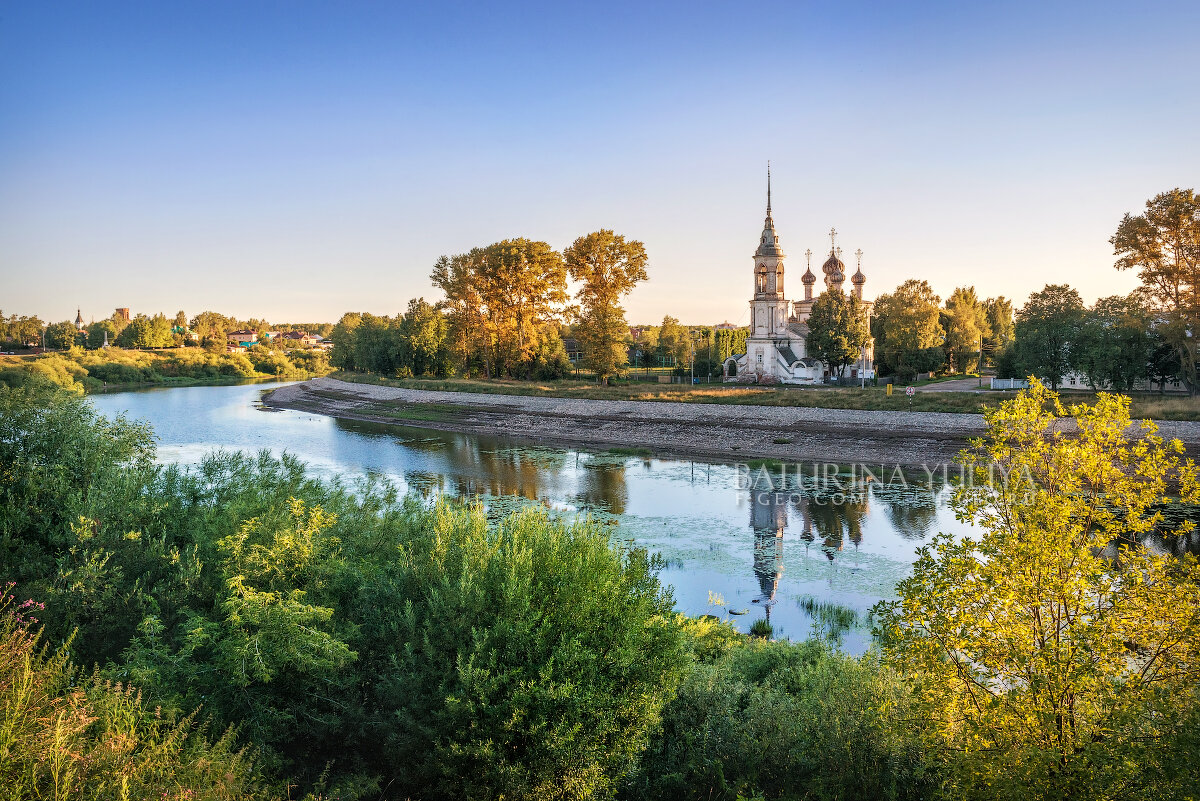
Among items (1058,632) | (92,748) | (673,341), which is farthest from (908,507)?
(673,341)

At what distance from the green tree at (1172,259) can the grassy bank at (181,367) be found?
7573cm

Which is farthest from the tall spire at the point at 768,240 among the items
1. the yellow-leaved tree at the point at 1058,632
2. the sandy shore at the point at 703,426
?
the yellow-leaved tree at the point at 1058,632

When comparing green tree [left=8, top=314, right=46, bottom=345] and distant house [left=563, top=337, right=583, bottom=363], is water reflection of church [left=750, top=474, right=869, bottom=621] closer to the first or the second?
distant house [left=563, top=337, right=583, bottom=363]

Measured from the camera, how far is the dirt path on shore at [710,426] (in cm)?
2997

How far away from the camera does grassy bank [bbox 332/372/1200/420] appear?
30.0 metres

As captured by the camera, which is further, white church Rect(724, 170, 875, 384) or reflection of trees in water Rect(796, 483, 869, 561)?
white church Rect(724, 170, 875, 384)

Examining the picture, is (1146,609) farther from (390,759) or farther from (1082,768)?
(390,759)

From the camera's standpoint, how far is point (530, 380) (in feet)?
189

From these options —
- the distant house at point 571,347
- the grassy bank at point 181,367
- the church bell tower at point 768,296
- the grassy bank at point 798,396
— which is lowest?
the grassy bank at point 798,396

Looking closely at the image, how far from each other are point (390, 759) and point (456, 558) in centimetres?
224

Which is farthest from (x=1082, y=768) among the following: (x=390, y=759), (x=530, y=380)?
(x=530, y=380)

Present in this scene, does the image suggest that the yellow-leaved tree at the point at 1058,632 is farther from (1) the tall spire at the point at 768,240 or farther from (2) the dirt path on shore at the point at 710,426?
(1) the tall spire at the point at 768,240

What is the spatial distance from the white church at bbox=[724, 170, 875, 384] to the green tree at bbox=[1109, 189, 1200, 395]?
2182 cm

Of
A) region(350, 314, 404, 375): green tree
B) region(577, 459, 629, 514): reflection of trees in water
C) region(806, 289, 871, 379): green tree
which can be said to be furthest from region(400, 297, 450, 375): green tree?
region(577, 459, 629, 514): reflection of trees in water
